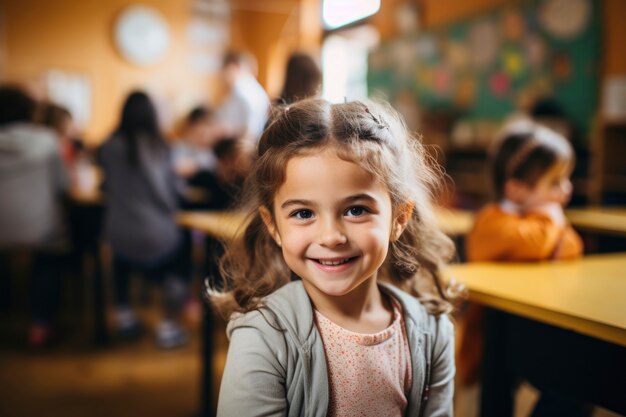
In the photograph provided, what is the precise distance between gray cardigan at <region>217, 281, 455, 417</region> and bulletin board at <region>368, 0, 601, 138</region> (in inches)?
125

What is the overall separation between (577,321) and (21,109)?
2.96 metres

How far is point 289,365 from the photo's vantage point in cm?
86

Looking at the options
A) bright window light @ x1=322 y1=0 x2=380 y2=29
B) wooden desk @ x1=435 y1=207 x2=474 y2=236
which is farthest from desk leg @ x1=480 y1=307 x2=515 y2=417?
bright window light @ x1=322 y1=0 x2=380 y2=29

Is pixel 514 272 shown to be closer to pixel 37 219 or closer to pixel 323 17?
pixel 37 219

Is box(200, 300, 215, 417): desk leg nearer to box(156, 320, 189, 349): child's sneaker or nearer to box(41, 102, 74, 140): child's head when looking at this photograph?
box(156, 320, 189, 349): child's sneaker

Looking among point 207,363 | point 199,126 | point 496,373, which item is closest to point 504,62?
point 199,126

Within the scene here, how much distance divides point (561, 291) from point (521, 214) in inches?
20.7

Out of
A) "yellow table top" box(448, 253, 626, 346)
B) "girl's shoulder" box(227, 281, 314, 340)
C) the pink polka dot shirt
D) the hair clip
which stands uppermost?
the hair clip

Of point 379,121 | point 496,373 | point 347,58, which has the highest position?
point 347,58

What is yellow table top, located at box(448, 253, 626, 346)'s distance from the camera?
103cm

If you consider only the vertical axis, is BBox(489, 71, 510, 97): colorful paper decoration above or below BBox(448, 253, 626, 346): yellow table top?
above

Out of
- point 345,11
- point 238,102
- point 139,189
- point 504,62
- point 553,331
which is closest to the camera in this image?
point 553,331

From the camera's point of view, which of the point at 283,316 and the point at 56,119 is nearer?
the point at 283,316

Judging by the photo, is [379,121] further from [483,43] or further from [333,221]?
[483,43]
